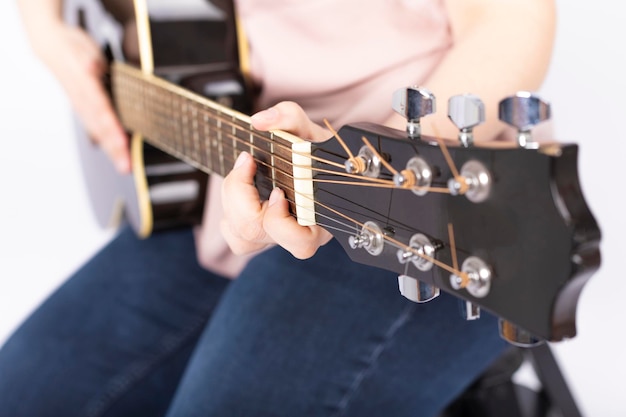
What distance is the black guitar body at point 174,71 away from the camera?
93cm

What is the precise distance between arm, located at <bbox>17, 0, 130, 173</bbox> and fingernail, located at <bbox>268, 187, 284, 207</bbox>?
572 millimetres

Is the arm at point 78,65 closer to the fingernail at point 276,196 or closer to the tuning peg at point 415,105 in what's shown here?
the fingernail at point 276,196

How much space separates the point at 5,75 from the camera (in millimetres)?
1626

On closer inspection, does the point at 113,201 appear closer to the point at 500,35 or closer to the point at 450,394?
the point at 450,394

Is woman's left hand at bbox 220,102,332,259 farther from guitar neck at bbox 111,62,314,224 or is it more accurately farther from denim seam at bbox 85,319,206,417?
denim seam at bbox 85,319,206,417

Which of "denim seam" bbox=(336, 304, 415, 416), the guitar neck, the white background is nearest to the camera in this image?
the guitar neck

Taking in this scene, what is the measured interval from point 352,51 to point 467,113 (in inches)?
14.0

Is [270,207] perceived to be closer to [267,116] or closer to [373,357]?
[267,116]

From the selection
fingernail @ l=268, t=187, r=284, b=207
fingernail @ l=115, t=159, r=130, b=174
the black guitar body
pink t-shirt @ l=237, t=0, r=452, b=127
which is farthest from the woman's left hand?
fingernail @ l=115, t=159, r=130, b=174

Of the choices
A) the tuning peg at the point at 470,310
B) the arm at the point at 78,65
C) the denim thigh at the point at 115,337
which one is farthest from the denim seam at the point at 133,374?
the tuning peg at the point at 470,310

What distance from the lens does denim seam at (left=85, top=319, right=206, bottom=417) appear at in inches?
34.5

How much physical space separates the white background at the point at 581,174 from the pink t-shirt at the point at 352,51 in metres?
0.33

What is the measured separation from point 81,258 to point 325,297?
1099mm

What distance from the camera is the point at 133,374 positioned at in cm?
90
